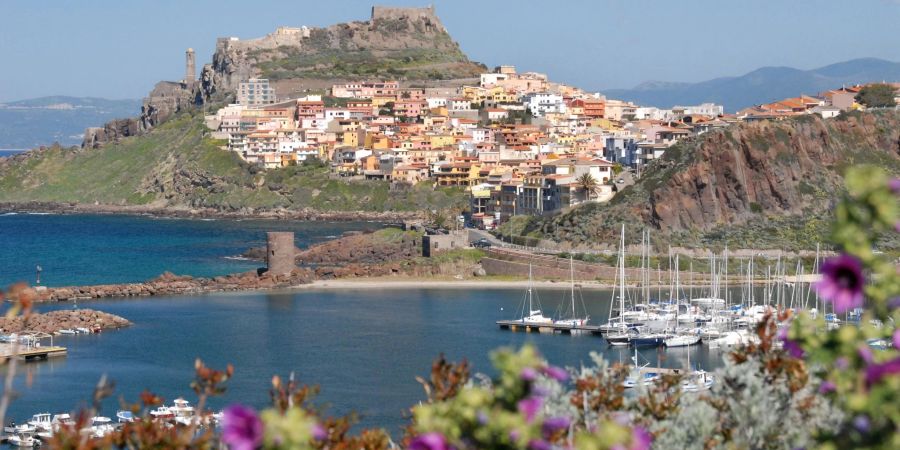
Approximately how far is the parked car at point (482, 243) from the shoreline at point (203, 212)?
44.2 ft

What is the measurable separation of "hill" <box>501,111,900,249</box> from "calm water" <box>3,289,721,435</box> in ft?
26.2

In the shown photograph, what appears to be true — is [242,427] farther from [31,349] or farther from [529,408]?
[31,349]

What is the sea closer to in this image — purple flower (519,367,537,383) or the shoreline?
purple flower (519,367,537,383)

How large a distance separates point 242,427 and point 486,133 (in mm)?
65932

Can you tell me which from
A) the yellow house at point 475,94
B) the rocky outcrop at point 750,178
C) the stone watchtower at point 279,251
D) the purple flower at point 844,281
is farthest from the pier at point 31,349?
the yellow house at point 475,94

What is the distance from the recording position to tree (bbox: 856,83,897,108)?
5997cm

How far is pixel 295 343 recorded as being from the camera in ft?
101

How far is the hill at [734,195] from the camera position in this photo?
46812 mm

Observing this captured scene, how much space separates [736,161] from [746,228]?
2.79m

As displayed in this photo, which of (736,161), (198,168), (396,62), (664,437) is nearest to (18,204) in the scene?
(198,168)

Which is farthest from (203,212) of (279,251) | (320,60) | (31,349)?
(31,349)

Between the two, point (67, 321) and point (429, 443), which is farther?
point (67, 321)

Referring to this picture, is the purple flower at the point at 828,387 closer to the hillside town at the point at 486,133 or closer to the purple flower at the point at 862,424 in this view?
the purple flower at the point at 862,424

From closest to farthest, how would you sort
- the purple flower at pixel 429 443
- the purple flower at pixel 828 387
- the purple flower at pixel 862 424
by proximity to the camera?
the purple flower at pixel 862 424
the purple flower at pixel 429 443
the purple flower at pixel 828 387
